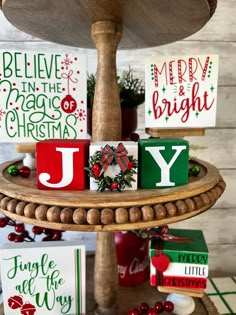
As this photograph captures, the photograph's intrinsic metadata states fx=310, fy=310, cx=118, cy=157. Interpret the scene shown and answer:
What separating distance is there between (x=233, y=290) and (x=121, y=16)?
114cm

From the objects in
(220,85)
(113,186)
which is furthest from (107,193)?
(220,85)

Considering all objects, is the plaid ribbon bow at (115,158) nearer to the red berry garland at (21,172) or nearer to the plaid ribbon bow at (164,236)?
the red berry garland at (21,172)

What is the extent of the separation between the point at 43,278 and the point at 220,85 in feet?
3.00

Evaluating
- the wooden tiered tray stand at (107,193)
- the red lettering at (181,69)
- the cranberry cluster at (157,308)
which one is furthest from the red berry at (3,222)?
the red lettering at (181,69)

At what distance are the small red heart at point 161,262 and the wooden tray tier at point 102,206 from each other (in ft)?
0.87

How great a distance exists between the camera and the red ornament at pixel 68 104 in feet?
2.23

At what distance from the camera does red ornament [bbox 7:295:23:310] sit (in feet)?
2.35

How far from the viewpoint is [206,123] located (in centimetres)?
71

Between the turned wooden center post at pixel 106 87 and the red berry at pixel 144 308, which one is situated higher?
the turned wooden center post at pixel 106 87

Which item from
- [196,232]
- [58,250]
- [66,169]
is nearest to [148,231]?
[196,232]

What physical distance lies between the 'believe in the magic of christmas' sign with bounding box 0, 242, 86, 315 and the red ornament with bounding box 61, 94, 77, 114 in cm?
31

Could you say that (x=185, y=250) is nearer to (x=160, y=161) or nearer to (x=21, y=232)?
(x=160, y=161)

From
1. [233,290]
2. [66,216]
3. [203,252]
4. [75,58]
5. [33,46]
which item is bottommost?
[233,290]

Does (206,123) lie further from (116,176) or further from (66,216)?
(66,216)
